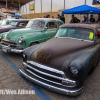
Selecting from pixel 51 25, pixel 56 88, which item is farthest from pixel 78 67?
pixel 51 25

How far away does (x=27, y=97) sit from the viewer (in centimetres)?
264

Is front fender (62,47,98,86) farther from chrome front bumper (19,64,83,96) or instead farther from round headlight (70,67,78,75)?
chrome front bumper (19,64,83,96)

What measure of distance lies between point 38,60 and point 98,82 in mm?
1889

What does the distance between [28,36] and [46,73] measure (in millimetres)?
2928

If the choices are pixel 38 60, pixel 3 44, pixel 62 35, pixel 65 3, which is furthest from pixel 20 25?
pixel 65 3

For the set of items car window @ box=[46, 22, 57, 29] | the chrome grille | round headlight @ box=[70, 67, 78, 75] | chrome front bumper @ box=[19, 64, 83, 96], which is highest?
car window @ box=[46, 22, 57, 29]

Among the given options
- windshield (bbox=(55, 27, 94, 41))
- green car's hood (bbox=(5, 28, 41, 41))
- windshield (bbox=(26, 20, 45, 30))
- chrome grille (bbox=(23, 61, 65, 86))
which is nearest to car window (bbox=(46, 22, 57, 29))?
windshield (bbox=(26, 20, 45, 30))

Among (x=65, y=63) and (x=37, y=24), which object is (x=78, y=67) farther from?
(x=37, y=24)

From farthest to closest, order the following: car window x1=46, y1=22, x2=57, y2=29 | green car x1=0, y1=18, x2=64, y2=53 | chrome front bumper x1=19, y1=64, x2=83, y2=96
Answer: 1. car window x1=46, y1=22, x2=57, y2=29
2. green car x1=0, y1=18, x2=64, y2=53
3. chrome front bumper x1=19, y1=64, x2=83, y2=96

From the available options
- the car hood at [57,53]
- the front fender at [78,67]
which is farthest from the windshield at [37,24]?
the front fender at [78,67]

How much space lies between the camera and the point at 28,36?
5121 millimetres

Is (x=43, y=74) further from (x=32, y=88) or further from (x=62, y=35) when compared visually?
(x=62, y=35)

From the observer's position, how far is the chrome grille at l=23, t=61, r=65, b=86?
8.07ft

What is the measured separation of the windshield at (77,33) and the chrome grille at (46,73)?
5.51ft
